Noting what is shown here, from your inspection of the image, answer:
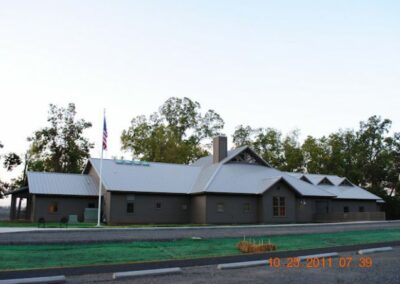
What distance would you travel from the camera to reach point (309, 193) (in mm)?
41531

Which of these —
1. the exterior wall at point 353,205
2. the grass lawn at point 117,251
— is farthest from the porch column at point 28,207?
the exterior wall at point 353,205

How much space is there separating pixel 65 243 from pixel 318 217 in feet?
106

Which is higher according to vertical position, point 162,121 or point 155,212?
point 162,121

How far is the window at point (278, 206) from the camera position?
3797 centimetres

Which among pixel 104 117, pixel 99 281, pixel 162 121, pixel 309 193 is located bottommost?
pixel 99 281

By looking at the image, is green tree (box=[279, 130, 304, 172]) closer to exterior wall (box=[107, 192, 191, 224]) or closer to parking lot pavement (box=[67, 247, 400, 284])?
exterior wall (box=[107, 192, 191, 224])

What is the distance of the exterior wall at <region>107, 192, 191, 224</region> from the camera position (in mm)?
34500

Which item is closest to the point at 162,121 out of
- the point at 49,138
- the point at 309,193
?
the point at 49,138

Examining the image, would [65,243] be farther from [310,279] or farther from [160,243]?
[310,279]

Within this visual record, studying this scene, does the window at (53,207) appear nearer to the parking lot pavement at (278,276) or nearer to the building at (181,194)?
the building at (181,194)

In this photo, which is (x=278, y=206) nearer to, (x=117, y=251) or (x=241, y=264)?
(x=117, y=251)

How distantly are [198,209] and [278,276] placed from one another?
2618 centimetres

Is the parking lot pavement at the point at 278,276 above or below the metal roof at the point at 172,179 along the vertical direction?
below

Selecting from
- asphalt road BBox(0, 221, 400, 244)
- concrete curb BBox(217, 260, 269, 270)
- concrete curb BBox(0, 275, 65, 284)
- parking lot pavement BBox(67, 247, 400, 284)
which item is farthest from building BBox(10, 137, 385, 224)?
concrete curb BBox(0, 275, 65, 284)
